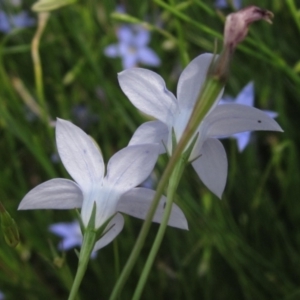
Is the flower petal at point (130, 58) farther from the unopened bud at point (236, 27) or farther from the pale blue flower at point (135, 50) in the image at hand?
the unopened bud at point (236, 27)

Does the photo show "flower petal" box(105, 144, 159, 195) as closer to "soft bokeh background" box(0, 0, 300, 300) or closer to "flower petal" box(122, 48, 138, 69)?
"soft bokeh background" box(0, 0, 300, 300)

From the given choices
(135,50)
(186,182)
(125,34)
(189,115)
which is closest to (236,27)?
(189,115)

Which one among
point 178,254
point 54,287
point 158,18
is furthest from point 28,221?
point 158,18

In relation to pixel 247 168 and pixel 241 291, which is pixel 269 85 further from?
pixel 241 291

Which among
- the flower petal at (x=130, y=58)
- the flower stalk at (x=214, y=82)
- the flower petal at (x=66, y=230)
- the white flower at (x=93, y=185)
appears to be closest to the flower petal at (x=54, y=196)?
the white flower at (x=93, y=185)

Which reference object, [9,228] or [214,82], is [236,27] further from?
[9,228]

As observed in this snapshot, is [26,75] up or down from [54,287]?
up

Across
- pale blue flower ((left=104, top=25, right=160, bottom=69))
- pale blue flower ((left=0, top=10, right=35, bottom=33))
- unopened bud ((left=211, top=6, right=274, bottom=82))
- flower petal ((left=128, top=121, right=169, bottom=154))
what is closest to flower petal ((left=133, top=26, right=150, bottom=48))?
pale blue flower ((left=104, top=25, right=160, bottom=69))
